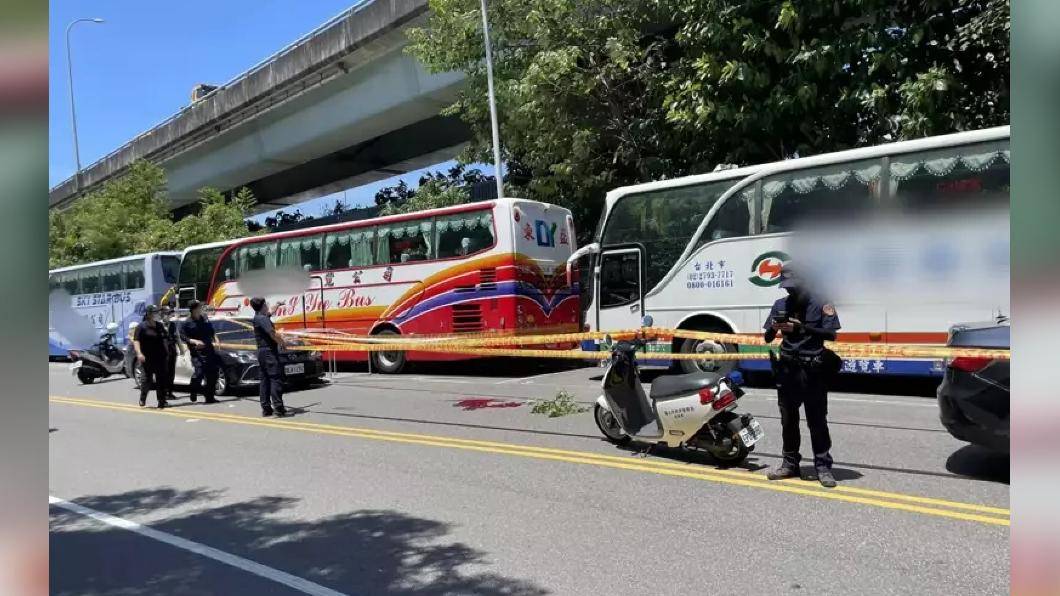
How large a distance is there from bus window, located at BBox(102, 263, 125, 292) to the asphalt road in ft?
55.2

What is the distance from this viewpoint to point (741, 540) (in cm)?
454

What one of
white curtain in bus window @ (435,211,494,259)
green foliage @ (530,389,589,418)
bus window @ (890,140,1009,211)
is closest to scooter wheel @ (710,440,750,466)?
green foliage @ (530,389,589,418)

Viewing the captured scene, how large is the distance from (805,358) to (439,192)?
1879 centimetres

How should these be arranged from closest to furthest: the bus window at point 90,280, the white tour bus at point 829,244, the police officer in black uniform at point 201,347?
the white tour bus at point 829,244 < the police officer in black uniform at point 201,347 < the bus window at point 90,280

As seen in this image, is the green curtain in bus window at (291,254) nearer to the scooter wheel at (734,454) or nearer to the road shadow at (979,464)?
the scooter wheel at (734,454)

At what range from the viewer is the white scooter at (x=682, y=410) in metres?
6.19

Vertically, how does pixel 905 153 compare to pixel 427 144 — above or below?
below

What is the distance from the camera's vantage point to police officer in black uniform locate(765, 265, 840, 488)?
5527mm

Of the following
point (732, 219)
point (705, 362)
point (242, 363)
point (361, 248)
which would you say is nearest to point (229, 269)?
point (361, 248)

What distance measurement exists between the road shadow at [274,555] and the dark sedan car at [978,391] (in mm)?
3666

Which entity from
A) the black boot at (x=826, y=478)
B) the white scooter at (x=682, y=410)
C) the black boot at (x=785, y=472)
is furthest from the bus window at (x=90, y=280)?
the black boot at (x=826, y=478)

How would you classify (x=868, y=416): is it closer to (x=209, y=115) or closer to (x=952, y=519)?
(x=952, y=519)
